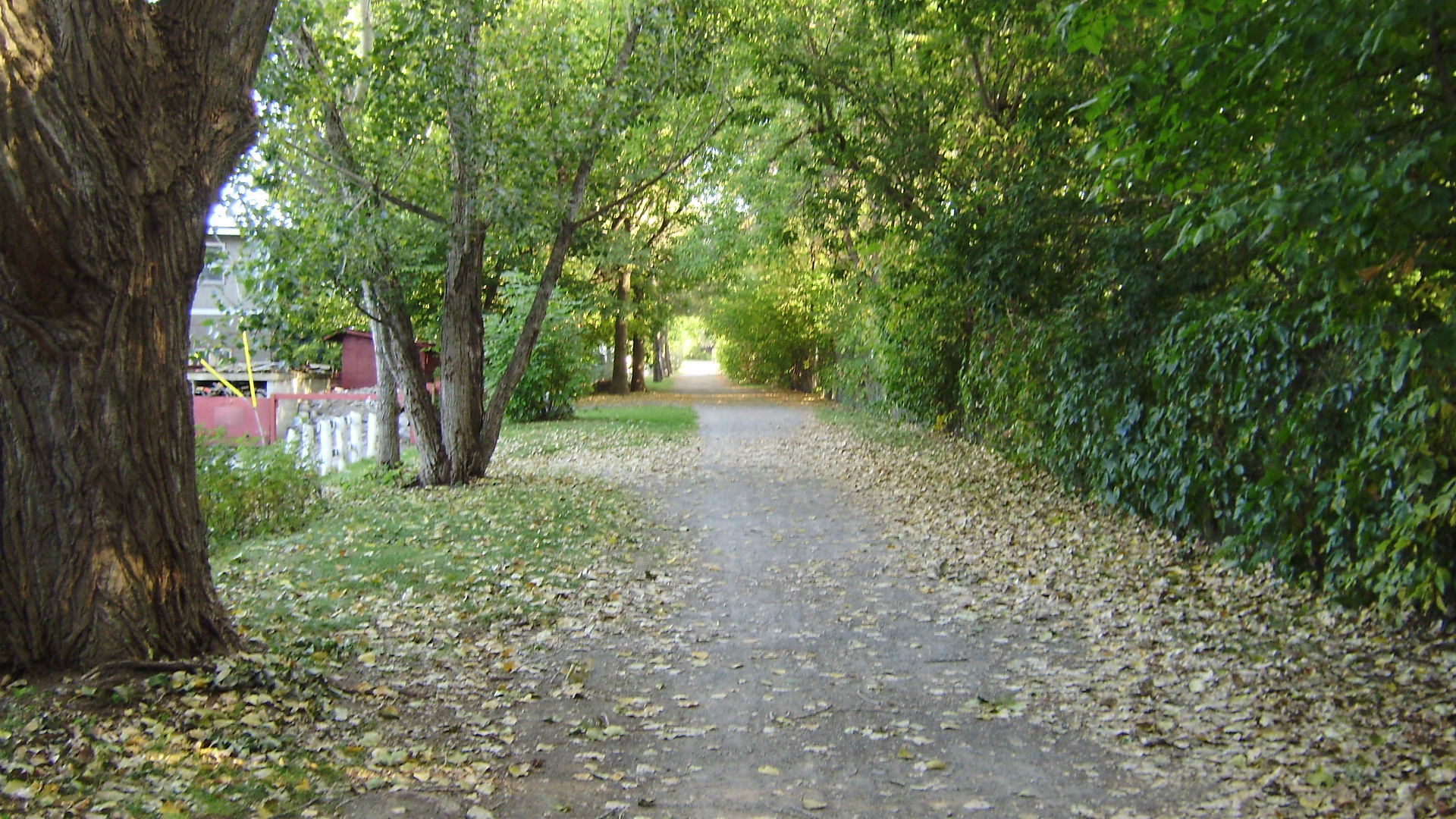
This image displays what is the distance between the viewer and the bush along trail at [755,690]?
4.93 metres

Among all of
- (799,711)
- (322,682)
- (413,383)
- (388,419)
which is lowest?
(799,711)

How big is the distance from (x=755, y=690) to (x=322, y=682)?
2.33 m

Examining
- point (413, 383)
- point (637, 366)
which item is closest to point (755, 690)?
point (413, 383)

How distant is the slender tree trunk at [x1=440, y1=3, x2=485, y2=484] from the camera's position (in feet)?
45.9

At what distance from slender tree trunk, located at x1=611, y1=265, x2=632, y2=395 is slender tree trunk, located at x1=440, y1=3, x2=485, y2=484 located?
76.6 ft

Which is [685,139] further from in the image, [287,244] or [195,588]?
[195,588]

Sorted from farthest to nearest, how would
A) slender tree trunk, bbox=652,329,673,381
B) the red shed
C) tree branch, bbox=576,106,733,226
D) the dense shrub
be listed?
slender tree trunk, bbox=652,329,673,381, the red shed, the dense shrub, tree branch, bbox=576,106,733,226

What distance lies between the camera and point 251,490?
11555 millimetres

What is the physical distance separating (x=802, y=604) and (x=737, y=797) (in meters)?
3.86

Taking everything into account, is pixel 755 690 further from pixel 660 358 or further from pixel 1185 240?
pixel 660 358

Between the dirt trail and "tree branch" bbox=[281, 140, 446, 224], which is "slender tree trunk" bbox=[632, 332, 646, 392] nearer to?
"tree branch" bbox=[281, 140, 446, 224]

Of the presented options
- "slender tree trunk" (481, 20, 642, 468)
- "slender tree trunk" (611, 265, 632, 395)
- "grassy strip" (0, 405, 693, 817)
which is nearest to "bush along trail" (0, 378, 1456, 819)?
"grassy strip" (0, 405, 693, 817)

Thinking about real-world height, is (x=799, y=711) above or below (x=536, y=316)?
below

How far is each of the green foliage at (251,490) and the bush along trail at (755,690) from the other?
18.8 inches
